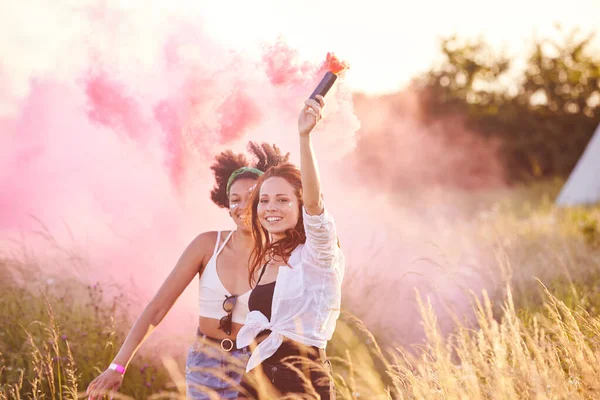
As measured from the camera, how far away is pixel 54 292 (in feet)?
16.1

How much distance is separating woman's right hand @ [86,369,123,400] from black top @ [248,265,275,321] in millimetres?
625

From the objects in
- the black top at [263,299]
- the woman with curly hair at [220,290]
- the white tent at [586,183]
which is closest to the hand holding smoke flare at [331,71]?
the black top at [263,299]

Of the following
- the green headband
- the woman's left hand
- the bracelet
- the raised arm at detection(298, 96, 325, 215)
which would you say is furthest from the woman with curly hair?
the woman's left hand

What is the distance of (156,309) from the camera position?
123 inches

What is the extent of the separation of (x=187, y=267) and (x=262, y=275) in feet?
1.93

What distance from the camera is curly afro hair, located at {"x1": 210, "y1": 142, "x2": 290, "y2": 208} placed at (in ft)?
11.9

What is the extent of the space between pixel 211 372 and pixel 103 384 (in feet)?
2.40

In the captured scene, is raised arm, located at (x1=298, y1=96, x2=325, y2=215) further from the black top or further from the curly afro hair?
the curly afro hair

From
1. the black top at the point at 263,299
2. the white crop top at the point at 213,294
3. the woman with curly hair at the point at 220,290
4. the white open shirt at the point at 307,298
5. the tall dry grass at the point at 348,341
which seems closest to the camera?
the white open shirt at the point at 307,298

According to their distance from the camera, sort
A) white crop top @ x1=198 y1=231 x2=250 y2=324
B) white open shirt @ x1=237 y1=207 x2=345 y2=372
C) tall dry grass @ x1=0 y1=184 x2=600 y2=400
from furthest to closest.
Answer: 1. white crop top @ x1=198 y1=231 x2=250 y2=324
2. tall dry grass @ x1=0 y1=184 x2=600 y2=400
3. white open shirt @ x1=237 y1=207 x2=345 y2=372

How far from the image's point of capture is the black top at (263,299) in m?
2.85

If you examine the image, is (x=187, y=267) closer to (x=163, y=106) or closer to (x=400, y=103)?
(x=163, y=106)

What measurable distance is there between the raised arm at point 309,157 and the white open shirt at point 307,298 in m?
0.06

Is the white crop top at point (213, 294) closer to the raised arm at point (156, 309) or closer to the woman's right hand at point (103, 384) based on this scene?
the raised arm at point (156, 309)
